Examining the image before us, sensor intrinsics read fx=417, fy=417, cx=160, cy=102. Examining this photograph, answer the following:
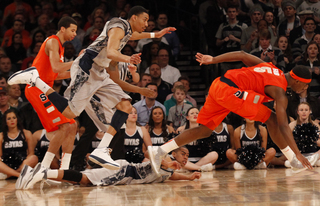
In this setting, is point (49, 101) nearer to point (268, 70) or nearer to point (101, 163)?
point (101, 163)

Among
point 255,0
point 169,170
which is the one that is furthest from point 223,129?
point 255,0

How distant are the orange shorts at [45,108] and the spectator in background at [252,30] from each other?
15.4ft

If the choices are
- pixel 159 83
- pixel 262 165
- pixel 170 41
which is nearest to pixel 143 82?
pixel 159 83

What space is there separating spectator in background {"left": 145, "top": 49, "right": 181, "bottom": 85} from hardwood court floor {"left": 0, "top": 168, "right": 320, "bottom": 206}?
11.7 feet

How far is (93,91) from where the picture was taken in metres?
4.43

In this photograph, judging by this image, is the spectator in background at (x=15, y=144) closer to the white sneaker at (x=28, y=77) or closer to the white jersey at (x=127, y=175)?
the white sneaker at (x=28, y=77)

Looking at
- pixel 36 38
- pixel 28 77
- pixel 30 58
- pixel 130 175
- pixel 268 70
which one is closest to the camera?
pixel 268 70

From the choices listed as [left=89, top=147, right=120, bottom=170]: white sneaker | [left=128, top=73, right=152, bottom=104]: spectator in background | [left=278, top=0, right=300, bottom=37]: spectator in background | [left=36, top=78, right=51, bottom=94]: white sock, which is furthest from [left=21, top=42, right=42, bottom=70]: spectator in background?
[left=278, top=0, right=300, bottom=37]: spectator in background

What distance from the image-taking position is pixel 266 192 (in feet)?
12.7

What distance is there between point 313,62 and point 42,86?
537 cm

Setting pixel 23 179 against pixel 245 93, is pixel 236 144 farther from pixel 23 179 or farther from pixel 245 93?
pixel 23 179

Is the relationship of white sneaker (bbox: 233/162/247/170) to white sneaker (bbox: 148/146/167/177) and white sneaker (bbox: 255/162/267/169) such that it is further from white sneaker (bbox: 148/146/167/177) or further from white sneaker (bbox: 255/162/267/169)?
white sneaker (bbox: 148/146/167/177)

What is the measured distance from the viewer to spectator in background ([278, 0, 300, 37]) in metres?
9.02

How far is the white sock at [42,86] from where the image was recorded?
4.58 m
